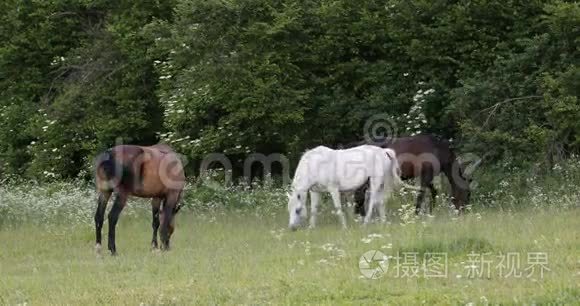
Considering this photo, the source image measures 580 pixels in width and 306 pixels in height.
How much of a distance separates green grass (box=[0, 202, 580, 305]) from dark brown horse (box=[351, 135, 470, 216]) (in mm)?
962

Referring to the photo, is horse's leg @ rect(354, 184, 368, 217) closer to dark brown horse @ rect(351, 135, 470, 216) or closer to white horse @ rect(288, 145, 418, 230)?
dark brown horse @ rect(351, 135, 470, 216)

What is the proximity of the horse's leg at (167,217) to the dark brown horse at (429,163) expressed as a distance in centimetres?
430

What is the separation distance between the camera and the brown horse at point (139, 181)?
11594 millimetres

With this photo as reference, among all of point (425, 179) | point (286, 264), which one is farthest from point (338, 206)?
point (286, 264)

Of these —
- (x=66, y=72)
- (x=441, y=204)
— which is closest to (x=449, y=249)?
(x=441, y=204)

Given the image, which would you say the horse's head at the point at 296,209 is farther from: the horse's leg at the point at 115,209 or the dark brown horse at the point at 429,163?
the horse's leg at the point at 115,209

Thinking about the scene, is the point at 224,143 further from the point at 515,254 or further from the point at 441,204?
the point at 515,254

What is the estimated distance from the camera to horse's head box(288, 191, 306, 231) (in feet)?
44.2

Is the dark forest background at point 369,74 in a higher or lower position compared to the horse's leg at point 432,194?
higher

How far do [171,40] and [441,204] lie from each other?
7617mm

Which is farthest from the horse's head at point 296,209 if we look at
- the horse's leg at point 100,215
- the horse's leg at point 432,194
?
the horse's leg at point 100,215

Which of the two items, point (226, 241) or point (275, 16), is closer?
point (226, 241)

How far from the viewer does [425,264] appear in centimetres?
864

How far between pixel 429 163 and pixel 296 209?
3.13 metres
